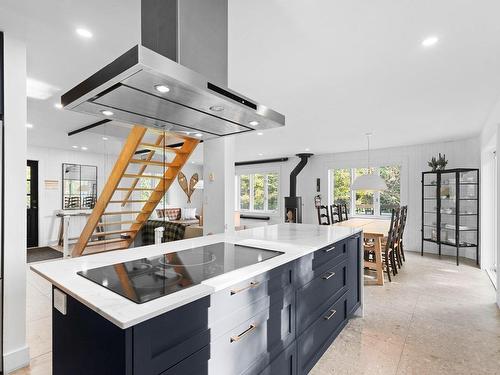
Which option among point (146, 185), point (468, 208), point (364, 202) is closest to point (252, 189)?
point (364, 202)

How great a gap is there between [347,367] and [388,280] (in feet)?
7.80

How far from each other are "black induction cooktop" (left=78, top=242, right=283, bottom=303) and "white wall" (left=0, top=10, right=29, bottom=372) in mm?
Answer: 1084

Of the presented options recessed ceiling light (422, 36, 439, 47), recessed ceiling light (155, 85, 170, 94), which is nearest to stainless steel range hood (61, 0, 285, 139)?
recessed ceiling light (155, 85, 170, 94)

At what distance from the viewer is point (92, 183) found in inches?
111

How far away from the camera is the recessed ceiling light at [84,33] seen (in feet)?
6.08

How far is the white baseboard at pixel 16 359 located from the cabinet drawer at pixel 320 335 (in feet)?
6.38

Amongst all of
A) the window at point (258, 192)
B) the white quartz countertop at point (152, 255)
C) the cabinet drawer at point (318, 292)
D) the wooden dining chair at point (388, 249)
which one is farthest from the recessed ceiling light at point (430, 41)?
the window at point (258, 192)

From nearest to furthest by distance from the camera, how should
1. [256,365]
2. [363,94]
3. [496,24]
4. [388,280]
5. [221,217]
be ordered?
[256,365]
[496,24]
[363,94]
[221,217]
[388,280]

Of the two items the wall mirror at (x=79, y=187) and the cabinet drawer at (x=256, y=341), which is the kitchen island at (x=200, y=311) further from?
the wall mirror at (x=79, y=187)

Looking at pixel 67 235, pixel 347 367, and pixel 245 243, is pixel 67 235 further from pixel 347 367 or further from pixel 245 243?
pixel 347 367

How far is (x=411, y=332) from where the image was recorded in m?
2.56

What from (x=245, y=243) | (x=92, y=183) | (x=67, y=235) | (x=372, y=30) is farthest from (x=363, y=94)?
(x=67, y=235)

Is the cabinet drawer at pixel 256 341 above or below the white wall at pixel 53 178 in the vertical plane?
below

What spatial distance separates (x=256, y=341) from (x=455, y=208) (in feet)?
18.0
